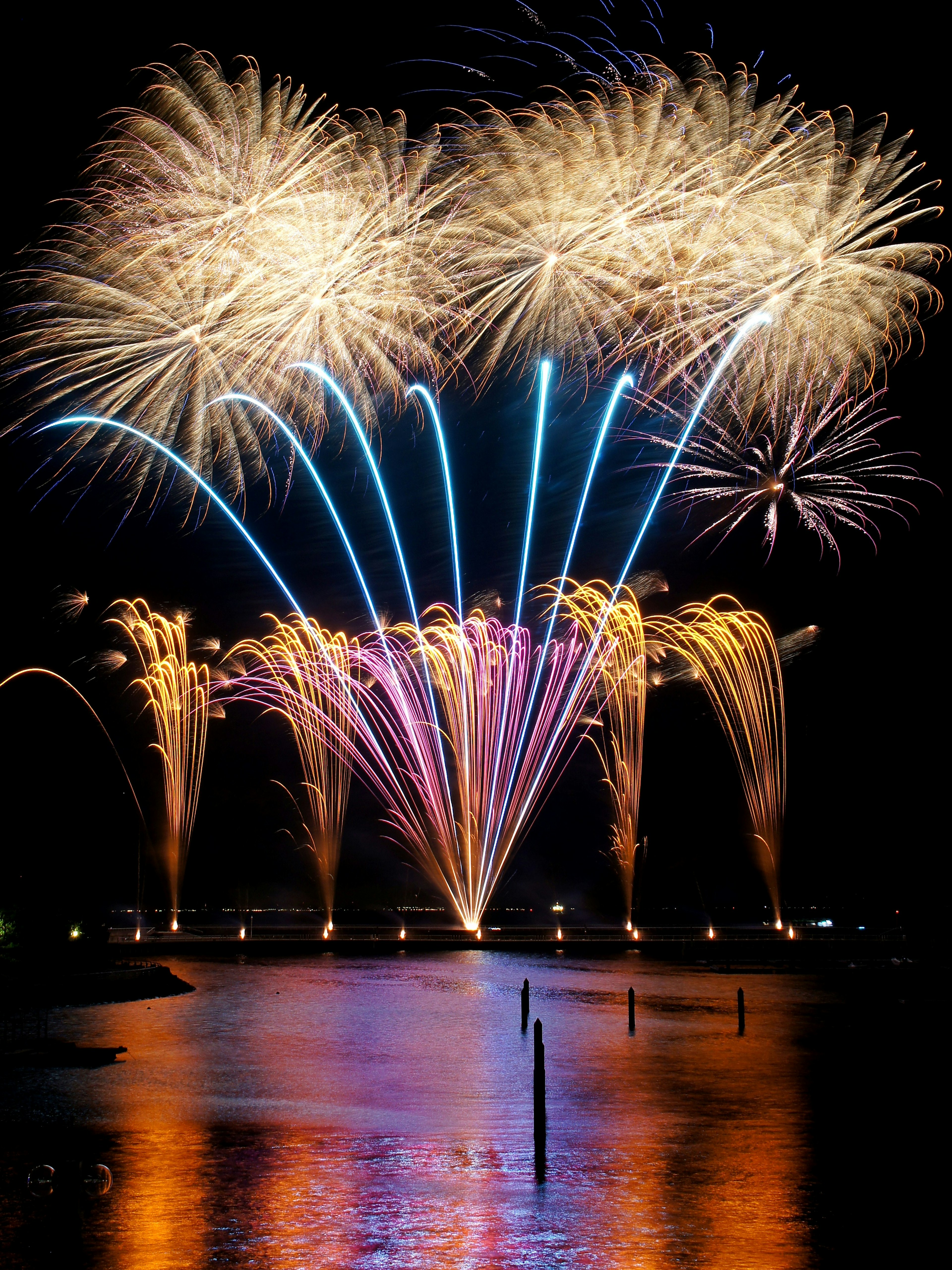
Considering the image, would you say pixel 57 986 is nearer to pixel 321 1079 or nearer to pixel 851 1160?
pixel 321 1079

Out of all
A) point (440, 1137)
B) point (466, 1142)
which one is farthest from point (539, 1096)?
point (440, 1137)

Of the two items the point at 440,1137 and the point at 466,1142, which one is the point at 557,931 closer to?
the point at 440,1137

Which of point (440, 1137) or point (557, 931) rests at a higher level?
point (440, 1137)

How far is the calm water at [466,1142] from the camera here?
9281 mm

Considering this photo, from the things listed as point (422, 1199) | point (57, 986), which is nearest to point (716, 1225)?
point (422, 1199)

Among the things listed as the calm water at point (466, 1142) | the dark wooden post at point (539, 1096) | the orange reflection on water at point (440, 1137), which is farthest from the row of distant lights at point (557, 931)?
the dark wooden post at point (539, 1096)

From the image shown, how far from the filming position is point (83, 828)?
55531mm

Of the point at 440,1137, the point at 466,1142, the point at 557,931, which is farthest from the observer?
the point at 557,931

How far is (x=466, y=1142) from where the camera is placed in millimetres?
12977

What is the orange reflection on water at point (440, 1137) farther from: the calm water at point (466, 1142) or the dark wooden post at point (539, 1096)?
the dark wooden post at point (539, 1096)

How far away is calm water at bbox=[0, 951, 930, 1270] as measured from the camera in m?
9.28

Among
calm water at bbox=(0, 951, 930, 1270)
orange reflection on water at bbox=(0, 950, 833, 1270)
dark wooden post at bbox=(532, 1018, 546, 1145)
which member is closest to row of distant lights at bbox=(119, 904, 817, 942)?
orange reflection on water at bbox=(0, 950, 833, 1270)

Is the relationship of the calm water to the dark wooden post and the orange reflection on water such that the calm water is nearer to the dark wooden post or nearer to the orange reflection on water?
the orange reflection on water

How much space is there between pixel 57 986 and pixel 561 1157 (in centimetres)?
1961
